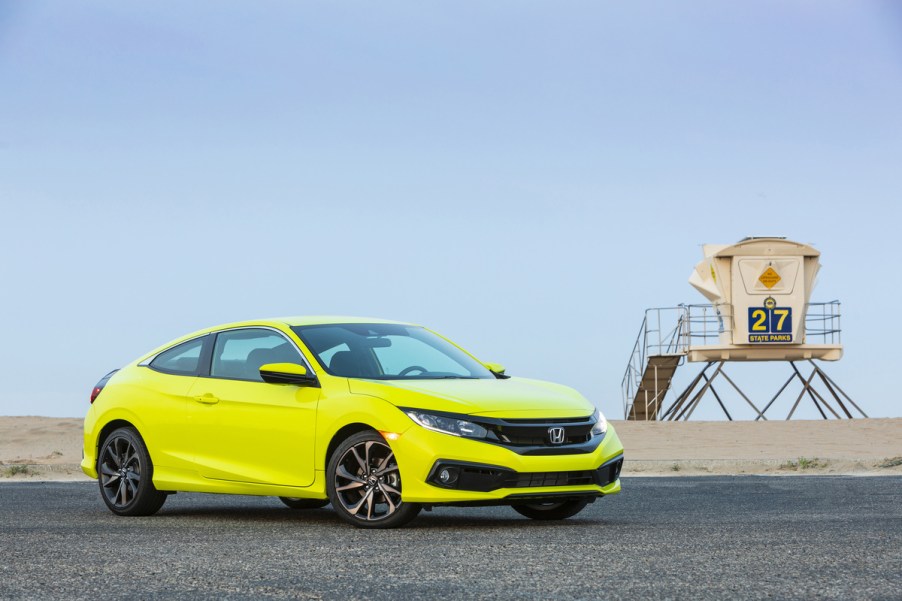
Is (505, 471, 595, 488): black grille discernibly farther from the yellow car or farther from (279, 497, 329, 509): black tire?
(279, 497, 329, 509): black tire

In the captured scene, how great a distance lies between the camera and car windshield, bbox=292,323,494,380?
10.2 metres

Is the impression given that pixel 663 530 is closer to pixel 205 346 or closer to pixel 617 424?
→ pixel 205 346

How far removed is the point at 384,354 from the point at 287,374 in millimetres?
1041

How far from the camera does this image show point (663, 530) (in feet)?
30.2

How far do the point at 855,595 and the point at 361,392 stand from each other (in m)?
4.40

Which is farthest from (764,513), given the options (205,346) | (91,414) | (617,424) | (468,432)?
(617,424)

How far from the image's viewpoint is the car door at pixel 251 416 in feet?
32.4

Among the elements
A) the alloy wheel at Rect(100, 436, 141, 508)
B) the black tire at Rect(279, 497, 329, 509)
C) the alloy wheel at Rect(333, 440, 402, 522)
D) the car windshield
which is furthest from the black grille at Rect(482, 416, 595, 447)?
the alloy wheel at Rect(100, 436, 141, 508)

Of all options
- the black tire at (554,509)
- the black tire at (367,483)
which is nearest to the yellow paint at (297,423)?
the black tire at (367,483)

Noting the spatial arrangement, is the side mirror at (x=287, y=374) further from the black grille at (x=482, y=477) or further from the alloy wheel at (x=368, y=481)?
the black grille at (x=482, y=477)

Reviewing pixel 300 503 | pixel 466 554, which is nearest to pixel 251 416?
pixel 300 503

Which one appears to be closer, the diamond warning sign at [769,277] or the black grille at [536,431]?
the black grille at [536,431]

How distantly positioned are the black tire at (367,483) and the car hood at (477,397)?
35 centimetres

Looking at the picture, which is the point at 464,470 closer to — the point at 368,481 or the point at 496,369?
the point at 368,481
